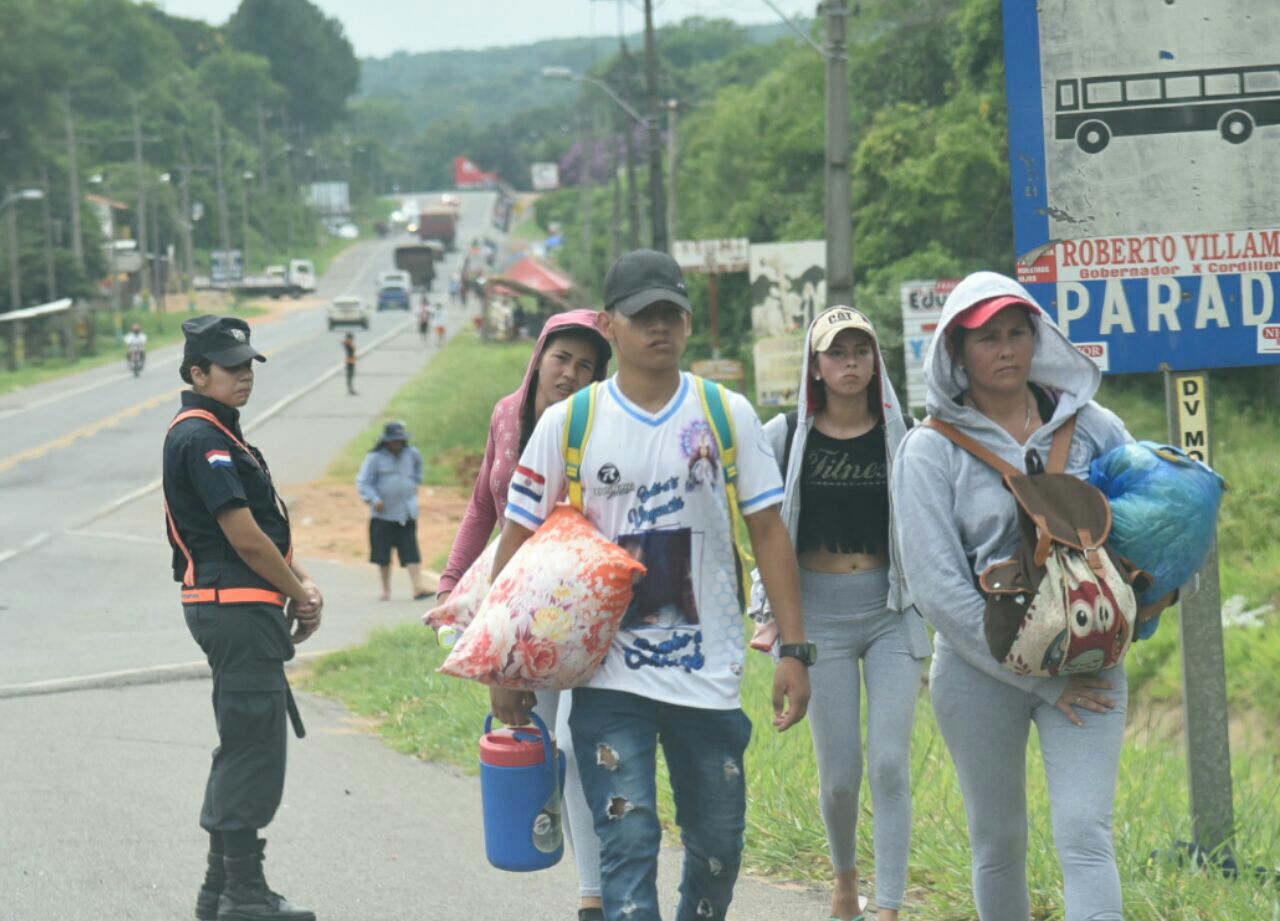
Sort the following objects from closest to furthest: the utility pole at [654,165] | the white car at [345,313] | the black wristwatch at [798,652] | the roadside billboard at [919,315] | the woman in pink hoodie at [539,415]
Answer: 1. the black wristwatch at [798,652]
2. the woman in pink hoodie at [539,415]
3. the roadside billboard at [919,315]
4. the utility pole at [654,165]
5. the white car at [345,313]

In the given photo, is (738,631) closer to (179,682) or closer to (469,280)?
(179,682)

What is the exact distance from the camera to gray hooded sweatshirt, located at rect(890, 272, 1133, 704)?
175 inches

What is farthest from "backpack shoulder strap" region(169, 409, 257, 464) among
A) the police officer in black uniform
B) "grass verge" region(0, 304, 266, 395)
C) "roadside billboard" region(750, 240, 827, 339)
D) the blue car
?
the blue car

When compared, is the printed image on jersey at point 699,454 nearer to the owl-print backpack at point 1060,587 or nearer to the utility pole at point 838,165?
the owl-print backpack at point 1060,587

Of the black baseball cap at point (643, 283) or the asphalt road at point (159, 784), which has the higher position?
the black baseball cap at point (643, 283)

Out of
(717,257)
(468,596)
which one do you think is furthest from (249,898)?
(717,257)

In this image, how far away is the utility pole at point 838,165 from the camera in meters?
14.1

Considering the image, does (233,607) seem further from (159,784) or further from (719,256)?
(719,256)

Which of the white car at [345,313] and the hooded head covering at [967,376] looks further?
the white car at [345,313]

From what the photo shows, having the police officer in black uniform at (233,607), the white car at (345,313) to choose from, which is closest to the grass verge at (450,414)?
the police officer in black uniform at (233,607)

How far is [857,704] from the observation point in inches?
222

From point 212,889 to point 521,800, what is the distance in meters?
1.61

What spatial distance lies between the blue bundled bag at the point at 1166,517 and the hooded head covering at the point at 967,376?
0.30 metres

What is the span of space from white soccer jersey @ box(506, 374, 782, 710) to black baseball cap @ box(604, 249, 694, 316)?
0.24m
